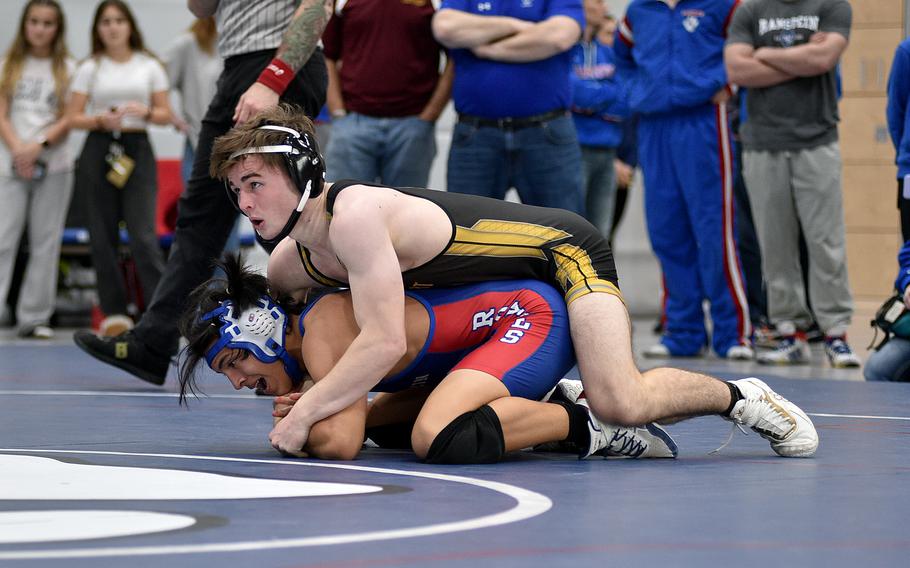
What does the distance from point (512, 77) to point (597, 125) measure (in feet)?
7.02

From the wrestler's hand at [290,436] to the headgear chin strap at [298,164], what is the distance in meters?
0.44

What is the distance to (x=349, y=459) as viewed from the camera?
136 inches

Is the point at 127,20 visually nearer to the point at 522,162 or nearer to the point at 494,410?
the point at 522,162

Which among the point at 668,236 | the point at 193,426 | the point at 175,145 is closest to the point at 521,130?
the point at 668,236

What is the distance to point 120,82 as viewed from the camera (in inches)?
315

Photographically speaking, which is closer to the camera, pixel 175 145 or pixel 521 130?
pixel 521 130

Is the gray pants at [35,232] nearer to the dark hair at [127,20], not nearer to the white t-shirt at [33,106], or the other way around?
the white t-shirt at [33,106]

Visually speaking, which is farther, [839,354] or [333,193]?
[839,354]

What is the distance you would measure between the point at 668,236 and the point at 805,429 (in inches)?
143

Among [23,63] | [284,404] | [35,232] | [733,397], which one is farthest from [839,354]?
[23,63]

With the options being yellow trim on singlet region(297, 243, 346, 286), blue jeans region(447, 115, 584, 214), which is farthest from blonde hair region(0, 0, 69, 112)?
yellow trim on singlet region(297, 243, 346, 286)

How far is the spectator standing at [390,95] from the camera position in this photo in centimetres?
675

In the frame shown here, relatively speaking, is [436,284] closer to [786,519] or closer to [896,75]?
[786,519]

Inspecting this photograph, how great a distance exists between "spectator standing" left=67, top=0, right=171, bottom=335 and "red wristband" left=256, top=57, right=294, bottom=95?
132 inches
